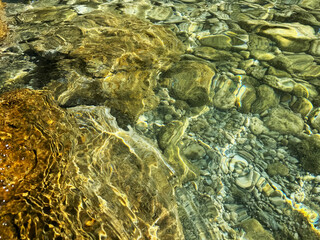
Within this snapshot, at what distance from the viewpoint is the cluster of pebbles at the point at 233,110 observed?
3.27 m

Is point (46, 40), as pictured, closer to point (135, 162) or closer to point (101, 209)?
point (135, 162)

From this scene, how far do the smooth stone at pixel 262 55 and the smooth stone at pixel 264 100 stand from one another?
0.85 meters

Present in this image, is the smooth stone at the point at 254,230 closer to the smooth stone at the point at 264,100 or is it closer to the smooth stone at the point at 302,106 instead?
the smooth stone at the point at 264,100

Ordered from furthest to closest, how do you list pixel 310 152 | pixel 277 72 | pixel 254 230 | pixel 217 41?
pixel 217 41, pixel 277 72, pixel 310 152, pixel 254 230

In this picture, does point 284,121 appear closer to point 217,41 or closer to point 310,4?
point 217,41

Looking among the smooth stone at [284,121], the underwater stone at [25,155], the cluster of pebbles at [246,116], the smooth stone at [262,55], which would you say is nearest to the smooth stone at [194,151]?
the cluster of pebbles at [246,116]

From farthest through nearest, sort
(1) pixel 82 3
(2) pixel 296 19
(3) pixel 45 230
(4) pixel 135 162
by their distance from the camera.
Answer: (1) pixel 82 3, (2) pixel 296 19, (4) pixel 135 162, (3) pixel 45 230

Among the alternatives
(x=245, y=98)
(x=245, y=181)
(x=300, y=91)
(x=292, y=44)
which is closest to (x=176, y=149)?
(x=245, y=181)

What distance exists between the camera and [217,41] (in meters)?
5.27

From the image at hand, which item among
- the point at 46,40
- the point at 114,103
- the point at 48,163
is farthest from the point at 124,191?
the point at 46,40

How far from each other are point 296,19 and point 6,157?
663cm

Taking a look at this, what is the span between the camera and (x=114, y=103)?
154 inches

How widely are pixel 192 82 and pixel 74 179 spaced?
2756 millimetres

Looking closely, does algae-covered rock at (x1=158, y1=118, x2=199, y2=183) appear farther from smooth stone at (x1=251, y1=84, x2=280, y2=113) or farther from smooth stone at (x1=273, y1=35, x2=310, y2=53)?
smooth stone at (x1=273, y1=35, x2=310, y2=53)
